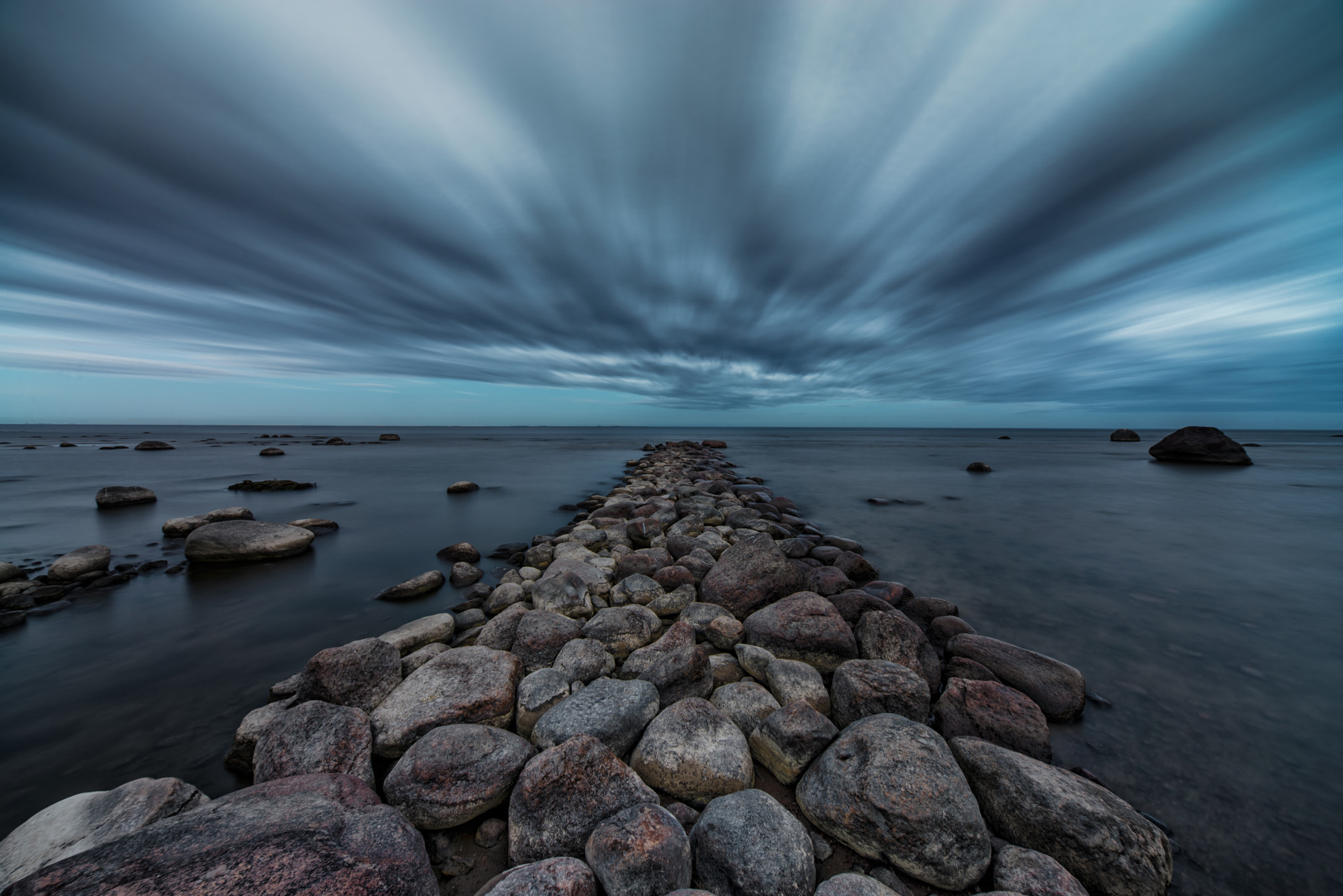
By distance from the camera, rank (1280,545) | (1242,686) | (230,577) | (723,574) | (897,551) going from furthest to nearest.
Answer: (1280,545), (897,551), (230,577), (723,574), (1242,686)

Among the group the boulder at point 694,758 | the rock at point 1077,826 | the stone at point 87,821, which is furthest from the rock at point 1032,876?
the stone at point 87,821

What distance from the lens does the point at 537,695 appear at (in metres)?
3.21

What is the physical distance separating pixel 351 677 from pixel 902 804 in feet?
12.2

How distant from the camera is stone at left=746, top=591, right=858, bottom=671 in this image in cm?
388

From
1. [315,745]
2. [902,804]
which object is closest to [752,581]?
[902,804]

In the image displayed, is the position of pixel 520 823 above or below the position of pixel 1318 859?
above

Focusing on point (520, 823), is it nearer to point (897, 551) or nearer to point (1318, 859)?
point (1318, 859)

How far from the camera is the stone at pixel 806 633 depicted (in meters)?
3.88

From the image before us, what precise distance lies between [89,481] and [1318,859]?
29.9 metres

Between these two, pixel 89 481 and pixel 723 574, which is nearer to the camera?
pixel 723 574

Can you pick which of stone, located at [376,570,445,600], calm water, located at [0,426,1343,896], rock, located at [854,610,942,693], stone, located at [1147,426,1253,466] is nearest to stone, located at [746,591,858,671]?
rock, located at [854,610,942,693]

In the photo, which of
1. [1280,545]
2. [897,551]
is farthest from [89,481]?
[1280,545]

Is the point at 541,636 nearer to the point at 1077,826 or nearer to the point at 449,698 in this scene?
the point at 449,698

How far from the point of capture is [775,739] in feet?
9.21
